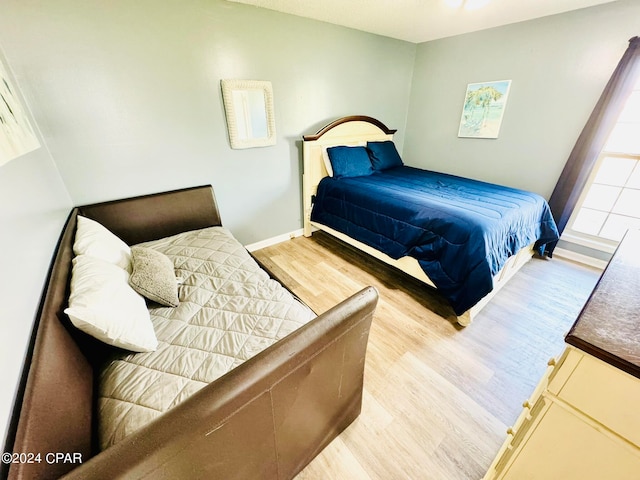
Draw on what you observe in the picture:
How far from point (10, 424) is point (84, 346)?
518 millimetres

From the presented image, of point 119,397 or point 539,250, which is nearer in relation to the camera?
point 119,397

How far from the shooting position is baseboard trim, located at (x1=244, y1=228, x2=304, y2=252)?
284 cm

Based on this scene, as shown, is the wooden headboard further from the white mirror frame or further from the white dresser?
the white dresser

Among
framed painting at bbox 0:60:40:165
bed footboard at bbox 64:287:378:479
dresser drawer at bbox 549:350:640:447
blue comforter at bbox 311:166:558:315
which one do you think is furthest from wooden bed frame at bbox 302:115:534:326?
framed painting at bbox 0:60:40:165

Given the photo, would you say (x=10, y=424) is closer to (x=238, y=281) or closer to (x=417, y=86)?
(x=238, y=281)

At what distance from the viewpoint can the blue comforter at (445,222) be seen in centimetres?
172

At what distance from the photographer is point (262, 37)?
86.7 inches

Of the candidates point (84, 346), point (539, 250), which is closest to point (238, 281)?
point (84, 346)

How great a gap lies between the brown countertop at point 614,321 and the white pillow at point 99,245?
1850 millimetres

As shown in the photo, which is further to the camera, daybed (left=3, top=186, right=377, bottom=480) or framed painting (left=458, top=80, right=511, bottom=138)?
framed painting (left=458, top=80, right=511, bottom=138)

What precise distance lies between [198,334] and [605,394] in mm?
1309

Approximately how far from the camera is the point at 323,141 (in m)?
2.84

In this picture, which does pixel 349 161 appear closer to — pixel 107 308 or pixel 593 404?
pixel 107 308

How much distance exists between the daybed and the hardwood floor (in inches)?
7.9
